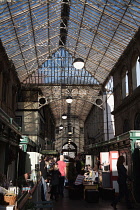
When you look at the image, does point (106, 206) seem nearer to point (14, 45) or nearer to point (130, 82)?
point (130, 82)

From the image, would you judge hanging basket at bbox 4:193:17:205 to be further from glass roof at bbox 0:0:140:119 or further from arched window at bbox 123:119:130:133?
arched window at bbox 123:119:130:133

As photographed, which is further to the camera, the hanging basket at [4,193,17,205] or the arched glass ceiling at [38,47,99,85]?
the arched glass ceiling at [38,47,99,85]

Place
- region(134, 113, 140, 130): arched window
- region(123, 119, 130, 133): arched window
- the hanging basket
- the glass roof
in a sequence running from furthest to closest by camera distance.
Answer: region(123, 119, 130, 133): arched window < region(134, 113, 140, 130): arched window < the glass roof < the hanging basket

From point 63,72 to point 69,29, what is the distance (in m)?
8.32

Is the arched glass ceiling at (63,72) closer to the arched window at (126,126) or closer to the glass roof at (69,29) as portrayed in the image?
the glass roof at (69,29)

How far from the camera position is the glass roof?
55.2 ft

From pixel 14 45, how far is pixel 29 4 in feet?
14.5

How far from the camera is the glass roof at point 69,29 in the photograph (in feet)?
55.2

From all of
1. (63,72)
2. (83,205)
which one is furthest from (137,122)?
(63,72)

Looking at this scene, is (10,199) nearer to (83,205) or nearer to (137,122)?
(83,205)

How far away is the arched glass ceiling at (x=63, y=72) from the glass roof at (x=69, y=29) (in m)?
0.17

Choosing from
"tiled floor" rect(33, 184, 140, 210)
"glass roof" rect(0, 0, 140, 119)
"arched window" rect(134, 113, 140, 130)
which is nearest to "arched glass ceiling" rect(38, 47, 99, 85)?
"glass roof" rect(0, 0, 140, 119)

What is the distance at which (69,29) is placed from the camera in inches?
885

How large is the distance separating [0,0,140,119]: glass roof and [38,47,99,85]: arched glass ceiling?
166 mm
